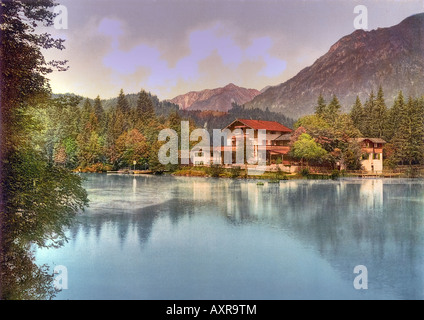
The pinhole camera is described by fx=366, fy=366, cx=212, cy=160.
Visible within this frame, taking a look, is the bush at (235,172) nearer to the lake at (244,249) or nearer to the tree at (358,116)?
the tree at (358,116)

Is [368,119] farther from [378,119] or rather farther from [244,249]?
[244,249]

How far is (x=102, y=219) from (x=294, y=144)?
18354mm

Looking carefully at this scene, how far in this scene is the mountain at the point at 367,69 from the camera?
1528 inches

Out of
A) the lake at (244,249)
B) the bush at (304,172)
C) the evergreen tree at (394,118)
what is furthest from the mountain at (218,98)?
the lake at (244,249)

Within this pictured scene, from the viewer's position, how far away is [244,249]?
918 cm

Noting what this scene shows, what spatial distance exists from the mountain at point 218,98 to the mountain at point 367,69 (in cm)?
763

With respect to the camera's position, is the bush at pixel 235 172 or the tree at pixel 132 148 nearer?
the bush at pixel 235 172

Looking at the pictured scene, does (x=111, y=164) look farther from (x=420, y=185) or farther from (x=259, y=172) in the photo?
(x=420, y=185)

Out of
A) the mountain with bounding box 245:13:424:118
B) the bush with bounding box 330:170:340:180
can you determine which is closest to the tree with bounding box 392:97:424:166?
the bush with bounding box 330:170:340:180

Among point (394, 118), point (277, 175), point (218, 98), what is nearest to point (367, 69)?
point (394, 118)

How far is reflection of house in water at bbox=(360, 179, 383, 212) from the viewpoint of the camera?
15187 mm

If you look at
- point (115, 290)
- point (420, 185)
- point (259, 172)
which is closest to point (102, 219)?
point (115, 290)

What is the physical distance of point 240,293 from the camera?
21.6 ft

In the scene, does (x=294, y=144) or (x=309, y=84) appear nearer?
(x=294, y=144)
